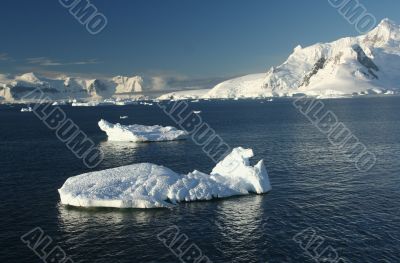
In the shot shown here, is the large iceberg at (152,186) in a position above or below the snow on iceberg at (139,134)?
below

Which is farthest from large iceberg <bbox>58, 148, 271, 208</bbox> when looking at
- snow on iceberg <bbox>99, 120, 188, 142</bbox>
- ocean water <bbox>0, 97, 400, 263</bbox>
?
snow on iceberg <bbox>99, 120, 188, 142</bbox>

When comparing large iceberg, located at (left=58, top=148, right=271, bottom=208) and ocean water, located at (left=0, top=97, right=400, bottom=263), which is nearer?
ocean water, located at (left=0, top=97, right=400, bottom=263)

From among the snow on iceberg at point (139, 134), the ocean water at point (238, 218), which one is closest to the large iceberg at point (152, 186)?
the ocean water at point (238, 218)

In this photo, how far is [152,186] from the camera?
59.0 meters

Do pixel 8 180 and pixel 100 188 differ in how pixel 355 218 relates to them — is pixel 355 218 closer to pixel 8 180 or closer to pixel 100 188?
pixel 100 188

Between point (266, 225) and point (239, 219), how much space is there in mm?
3672

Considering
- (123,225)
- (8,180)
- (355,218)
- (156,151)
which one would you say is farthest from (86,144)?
(355,218)

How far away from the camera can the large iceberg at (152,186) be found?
56.5m

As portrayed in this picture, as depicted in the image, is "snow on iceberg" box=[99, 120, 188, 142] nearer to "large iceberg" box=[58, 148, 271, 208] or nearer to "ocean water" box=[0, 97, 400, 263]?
"ocean water" box=[0, 97, 400, 263]

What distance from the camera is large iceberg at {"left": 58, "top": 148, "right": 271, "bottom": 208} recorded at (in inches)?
2226

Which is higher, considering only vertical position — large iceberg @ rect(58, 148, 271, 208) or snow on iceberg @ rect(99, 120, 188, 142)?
snow on iceberg @ rect(99, 120, 188, 142)

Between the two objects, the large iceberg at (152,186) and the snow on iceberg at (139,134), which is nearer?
the large iceberg at (152,186)

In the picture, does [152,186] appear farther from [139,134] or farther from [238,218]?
[139,134]

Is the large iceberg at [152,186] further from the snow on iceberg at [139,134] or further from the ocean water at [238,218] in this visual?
the snow on iceberg at [139,134]
